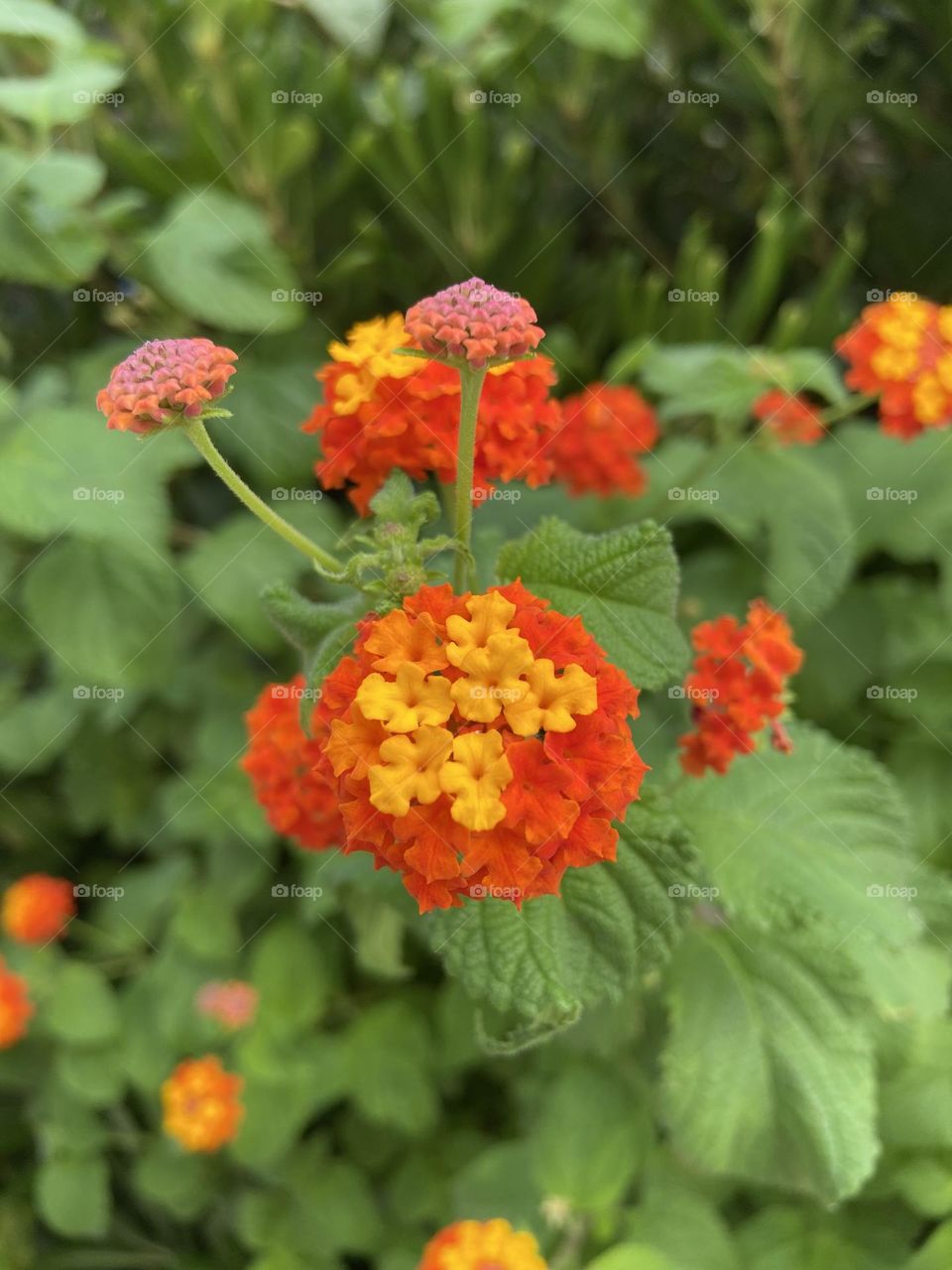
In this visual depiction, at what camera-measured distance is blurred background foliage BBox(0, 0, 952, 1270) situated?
1.18 meters

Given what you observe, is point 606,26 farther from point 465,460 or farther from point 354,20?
point 465,460

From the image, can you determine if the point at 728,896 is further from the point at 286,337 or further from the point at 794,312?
the point at 286,337

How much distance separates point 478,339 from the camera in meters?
0.55

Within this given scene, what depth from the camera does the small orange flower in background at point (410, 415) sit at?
65 cm

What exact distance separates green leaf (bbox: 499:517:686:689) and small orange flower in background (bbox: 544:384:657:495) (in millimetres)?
599

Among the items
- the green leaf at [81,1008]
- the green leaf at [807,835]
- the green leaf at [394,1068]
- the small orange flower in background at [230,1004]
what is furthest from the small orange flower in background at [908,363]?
the green leaf at [81,1008]

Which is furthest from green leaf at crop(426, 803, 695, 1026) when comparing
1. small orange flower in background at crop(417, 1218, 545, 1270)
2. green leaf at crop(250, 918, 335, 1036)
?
green leaf at crop(250, 918, 335, 1036)

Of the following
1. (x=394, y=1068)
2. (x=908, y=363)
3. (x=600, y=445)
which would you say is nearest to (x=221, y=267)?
(x=600, y=445)

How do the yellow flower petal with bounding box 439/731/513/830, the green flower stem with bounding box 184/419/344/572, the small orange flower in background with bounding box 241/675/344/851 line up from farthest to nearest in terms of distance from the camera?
the small orange flower in background with bounding box 241/675/344/851 → the green flower stem with bounding box 184/419/344/572 → the yellow flower petal with bounding box 439/731/513/830

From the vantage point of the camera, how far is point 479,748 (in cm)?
51

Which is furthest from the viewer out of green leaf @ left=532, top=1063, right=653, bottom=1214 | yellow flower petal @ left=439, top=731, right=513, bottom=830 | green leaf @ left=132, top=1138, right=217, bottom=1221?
green leaf @ left=132, top=1138, right=217, bottom=1221

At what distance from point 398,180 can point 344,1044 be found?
4.66ft

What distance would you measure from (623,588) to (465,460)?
0.14m

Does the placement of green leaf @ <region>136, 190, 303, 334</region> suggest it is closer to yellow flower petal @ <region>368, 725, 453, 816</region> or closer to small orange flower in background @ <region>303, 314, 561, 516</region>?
small orange flower in background @ <region>303, 314, 561, 516</region>
